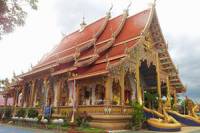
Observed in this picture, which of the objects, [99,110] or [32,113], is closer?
[99,110]

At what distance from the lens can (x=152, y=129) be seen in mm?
12984

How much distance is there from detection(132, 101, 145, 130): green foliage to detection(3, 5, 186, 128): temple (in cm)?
39

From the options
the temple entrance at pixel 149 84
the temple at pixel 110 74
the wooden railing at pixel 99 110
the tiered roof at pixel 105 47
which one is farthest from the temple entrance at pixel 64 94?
the temple entrance at pixel 149 84

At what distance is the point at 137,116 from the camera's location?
12797 millimetres

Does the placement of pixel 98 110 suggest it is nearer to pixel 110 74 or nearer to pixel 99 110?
pixel 99 110

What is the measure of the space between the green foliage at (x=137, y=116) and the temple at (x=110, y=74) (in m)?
0.39

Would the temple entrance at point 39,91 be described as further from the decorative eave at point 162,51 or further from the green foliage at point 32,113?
the decorative eave at point 162,51

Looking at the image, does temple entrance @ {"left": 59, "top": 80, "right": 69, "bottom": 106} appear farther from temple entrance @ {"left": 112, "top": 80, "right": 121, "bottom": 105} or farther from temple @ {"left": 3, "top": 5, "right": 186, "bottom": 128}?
temple entrance @ {"left": 112, "top": 80, "right": 121, "bottom": 105}

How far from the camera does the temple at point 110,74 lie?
12.9 metres

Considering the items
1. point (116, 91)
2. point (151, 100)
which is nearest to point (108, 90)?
point (116, 91)

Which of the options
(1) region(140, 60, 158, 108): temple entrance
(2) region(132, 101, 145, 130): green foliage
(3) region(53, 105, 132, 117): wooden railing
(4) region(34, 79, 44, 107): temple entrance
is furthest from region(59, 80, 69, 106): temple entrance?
(1) region(140, 60, 158, 108): temple entrance

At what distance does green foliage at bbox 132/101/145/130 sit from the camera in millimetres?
12703

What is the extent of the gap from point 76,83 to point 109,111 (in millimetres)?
3637

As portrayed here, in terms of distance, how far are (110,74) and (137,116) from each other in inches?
110
